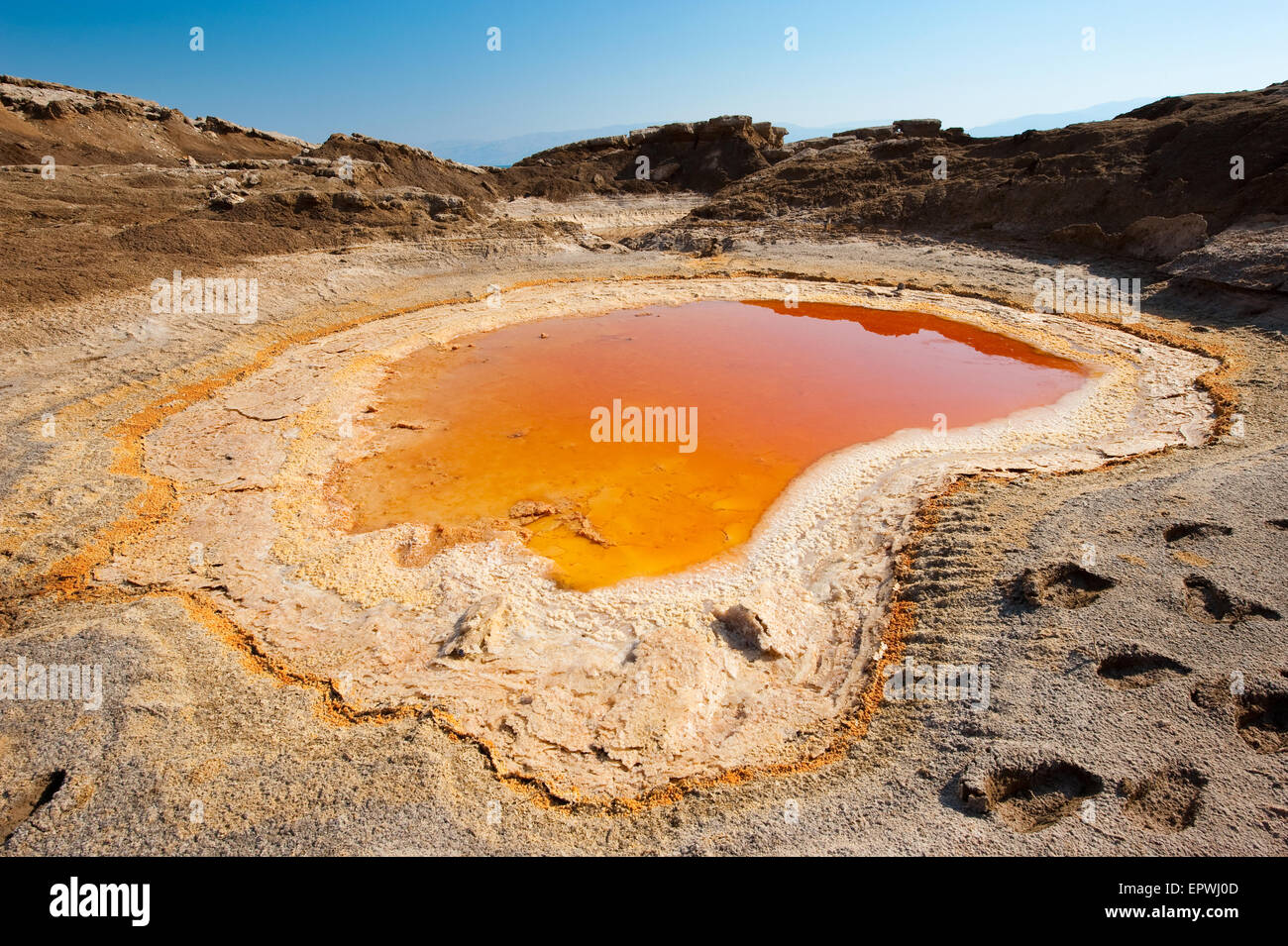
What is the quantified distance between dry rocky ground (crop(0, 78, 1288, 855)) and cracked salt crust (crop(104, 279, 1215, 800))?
222 millimetres

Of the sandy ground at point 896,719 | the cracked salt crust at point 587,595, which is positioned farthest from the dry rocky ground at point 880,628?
the cracked salt crust at point 587,595

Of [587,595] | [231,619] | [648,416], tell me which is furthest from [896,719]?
[648,416]

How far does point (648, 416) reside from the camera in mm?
9781

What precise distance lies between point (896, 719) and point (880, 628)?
3.63 feet

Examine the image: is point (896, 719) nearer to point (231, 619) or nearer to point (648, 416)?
point (231, 619)

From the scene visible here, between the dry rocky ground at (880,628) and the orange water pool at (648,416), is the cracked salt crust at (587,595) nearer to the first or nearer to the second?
the dry rocky ground at (880,628)

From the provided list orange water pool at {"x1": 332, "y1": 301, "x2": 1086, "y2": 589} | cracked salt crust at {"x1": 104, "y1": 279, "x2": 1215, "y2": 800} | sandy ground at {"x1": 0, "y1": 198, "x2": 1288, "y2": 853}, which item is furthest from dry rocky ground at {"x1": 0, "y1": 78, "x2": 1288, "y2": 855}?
orange water pool at {"x1": 332, "y1": 301, "x2": 1086, "y2": 589}

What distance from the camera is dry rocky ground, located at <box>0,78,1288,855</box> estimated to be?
12.1 feet

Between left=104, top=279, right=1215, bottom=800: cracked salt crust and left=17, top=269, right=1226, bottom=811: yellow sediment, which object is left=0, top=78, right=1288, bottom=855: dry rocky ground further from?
left=104, top=279, right=1215, bottom=800: cracked salt crust

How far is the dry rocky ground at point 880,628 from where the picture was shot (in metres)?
3.67

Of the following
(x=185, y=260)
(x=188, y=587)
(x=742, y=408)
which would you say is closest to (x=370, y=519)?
(x=188, y=587)

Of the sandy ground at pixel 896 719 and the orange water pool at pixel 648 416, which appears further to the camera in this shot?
the orange water pool at pixel 648 416

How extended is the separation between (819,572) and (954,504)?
1883 mm

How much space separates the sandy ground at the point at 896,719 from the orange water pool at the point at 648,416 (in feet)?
7.15
